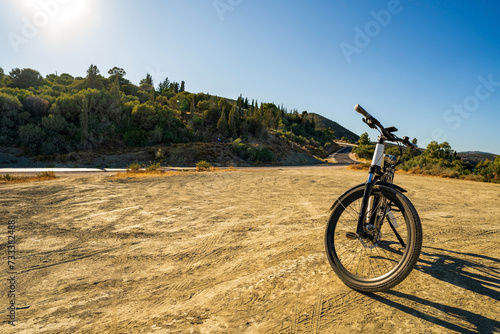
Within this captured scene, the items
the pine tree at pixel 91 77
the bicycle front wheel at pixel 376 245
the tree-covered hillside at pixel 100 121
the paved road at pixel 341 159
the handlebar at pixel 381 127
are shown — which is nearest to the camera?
the bicycle front wheel at pixel 376 245

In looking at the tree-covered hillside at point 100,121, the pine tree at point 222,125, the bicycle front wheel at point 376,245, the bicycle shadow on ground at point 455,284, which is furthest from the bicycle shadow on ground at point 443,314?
the pine tree at point 222,125

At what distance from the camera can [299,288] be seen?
253cm

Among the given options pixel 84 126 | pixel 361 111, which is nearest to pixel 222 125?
pixel 84 126

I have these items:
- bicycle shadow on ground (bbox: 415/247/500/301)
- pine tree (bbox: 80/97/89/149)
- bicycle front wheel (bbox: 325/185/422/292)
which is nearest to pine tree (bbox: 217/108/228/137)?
pine tree (bbox: 80/97/89/149)

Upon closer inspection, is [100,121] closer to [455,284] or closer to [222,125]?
[222,125]

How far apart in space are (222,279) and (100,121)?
55.0m

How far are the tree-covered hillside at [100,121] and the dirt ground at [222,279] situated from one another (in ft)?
143

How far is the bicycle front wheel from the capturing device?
2.16m

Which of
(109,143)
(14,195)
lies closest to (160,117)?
(109,143)

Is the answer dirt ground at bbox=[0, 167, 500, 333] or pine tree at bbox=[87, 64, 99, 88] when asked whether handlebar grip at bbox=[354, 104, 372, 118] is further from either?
pine tree at bbox=[87, 64, 99, 88]

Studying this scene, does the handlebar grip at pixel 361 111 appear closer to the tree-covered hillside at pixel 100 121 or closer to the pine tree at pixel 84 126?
the tree-covered hillside at pixel 100 121

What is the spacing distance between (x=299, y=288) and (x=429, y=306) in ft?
3.80

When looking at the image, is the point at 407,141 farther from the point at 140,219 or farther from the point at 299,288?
the point at 140,219

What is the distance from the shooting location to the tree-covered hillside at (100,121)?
38.7m
